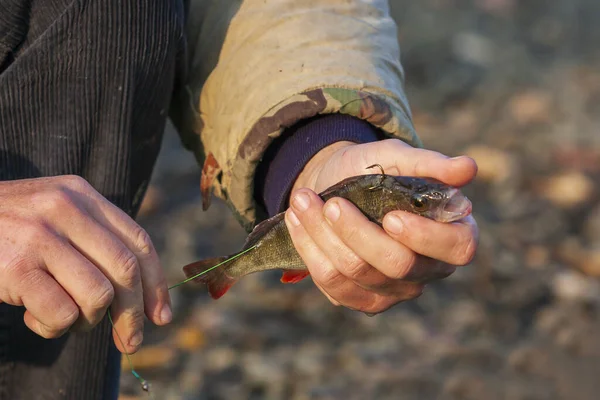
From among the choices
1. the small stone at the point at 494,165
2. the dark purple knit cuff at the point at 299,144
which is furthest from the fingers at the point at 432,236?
the small stone at the point at 494,165

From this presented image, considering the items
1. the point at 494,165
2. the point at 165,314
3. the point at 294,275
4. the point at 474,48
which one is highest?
the point at 165,314

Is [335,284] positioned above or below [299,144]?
below

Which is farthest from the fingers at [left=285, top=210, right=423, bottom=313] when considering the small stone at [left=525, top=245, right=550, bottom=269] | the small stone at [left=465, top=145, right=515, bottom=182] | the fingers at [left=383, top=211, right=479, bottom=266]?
the small stone at [left=465, top=145, right=515, bottom=182]

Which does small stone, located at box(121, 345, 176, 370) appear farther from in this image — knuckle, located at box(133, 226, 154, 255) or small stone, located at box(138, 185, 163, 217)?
knuckle, located at box(133, 226, 154, 255)

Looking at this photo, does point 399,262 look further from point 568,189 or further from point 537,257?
point 568,189

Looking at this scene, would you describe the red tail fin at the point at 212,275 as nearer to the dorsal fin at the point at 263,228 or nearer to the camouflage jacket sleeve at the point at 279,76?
the dorsal fin at the point at 263,228

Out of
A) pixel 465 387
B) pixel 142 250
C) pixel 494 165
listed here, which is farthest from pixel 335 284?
pixel 494 165
